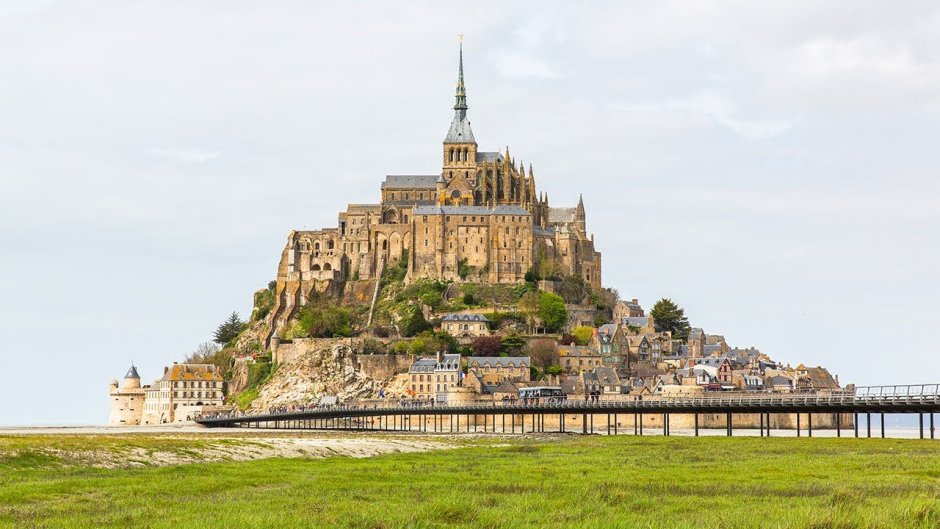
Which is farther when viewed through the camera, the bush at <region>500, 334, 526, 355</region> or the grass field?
the bush at <region>500, 334, 526, 355</region>

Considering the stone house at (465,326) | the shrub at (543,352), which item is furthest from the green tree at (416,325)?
the shrub at (543,352)

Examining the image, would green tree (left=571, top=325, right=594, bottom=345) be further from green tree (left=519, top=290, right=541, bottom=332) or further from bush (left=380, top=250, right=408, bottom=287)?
bush (left=380, top=250, right=408, bottom=287)

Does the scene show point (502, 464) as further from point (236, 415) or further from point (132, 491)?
point (236, 415)

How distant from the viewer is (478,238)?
166 m

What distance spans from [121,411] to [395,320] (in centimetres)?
3483

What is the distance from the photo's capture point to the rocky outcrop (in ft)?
493

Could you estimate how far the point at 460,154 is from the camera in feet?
599

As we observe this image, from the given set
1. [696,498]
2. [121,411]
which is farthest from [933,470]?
[121,411]

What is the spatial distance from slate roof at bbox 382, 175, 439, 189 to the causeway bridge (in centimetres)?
4263

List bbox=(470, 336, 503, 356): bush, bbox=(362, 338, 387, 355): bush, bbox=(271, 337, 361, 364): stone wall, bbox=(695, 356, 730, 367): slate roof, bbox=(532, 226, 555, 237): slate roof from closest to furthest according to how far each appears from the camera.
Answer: bbox=(695, 356, 730, 367): slate roof → bbox=(470, 336, 503, 356): bush → bbox=(362, 338, 387, 355): bush → bbox=(271, 337, 361, 364): stone wall → bbox=(532, 226, 555, 237): slate roof

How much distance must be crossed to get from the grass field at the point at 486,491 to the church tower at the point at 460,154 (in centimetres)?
11513

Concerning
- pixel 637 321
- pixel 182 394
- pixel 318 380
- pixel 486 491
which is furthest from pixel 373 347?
pixel 486 491

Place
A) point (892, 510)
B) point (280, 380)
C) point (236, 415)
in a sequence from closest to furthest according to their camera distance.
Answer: point (892, 510) < point (236, 415) < point (280, 380)

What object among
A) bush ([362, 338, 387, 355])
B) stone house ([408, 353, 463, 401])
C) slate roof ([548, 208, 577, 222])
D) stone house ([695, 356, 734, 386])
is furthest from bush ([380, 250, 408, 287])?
stone house ([695, 356, 734, 386])
